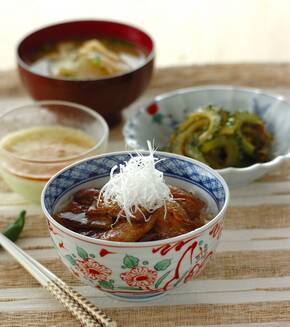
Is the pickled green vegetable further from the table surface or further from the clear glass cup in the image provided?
the clear glass cup

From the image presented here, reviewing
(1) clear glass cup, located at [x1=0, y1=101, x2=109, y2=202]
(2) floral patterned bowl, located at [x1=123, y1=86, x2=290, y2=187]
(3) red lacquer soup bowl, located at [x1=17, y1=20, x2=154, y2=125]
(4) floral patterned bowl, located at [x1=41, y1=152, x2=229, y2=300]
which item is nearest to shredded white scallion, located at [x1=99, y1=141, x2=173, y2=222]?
(4) floral patterned bowl, located at [x1=41, y1=152, x2=229, y2=300]

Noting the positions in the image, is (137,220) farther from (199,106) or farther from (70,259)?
(199,106)

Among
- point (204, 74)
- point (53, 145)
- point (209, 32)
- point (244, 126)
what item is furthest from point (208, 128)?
point (209, 32)

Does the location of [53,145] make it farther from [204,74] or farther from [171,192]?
[204,74]

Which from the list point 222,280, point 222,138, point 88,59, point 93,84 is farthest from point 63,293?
point 88,59

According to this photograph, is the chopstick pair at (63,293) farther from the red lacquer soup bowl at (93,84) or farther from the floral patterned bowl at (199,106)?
the red lacquer soup bowl at (93,84)

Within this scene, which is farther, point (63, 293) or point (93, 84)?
point (93, 84)
